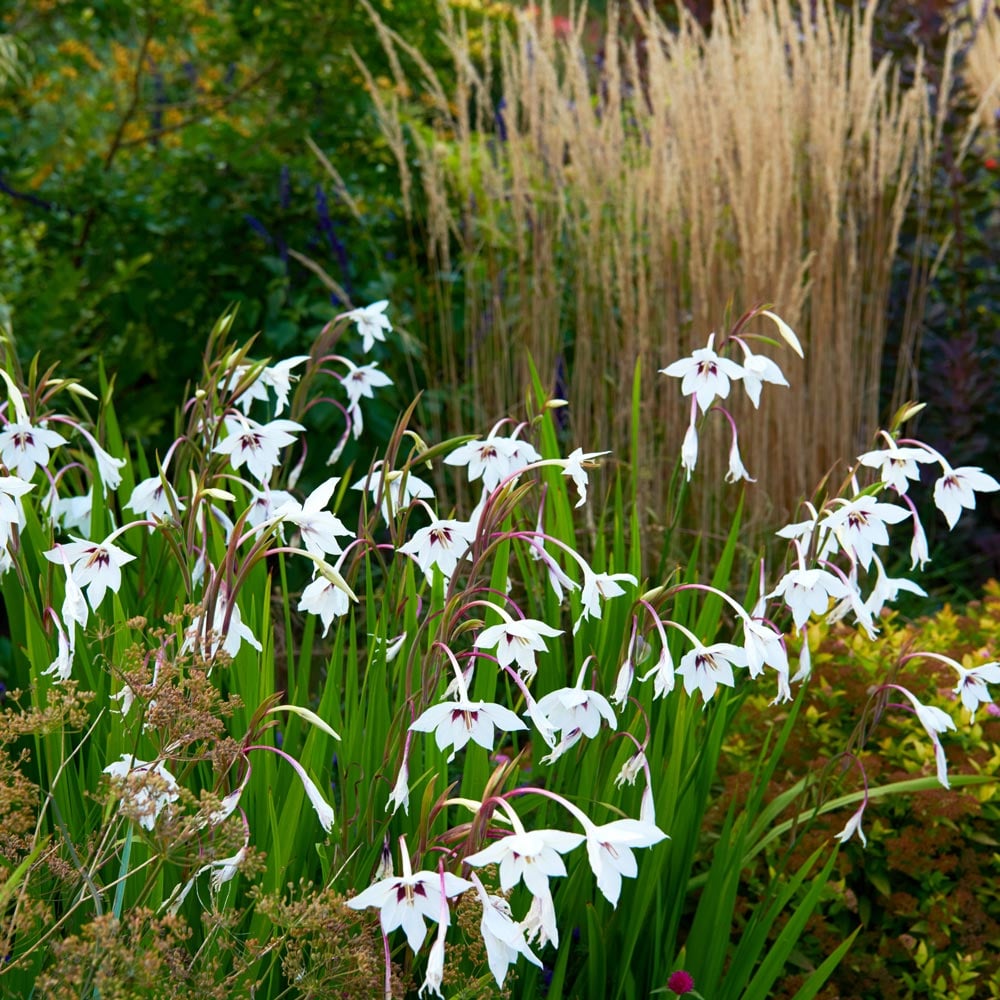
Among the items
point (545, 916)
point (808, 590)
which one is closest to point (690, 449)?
point (808, 590)

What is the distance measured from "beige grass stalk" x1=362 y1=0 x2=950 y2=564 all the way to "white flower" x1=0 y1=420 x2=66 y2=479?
179 centimetres

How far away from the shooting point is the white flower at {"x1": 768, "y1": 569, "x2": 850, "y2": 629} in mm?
1434

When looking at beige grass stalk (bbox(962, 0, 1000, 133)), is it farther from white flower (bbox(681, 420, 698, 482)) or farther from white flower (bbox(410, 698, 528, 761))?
white flower (bbox(410, 698, 528, 761))

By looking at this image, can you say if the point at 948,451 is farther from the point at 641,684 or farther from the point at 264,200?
the point at 641,684

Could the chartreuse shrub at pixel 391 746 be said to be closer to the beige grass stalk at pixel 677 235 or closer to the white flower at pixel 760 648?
the white flower at pixel 760 648

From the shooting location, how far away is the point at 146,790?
118 cm

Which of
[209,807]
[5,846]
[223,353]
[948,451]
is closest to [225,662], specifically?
[209,807]

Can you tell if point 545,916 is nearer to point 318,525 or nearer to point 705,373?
point 318,525

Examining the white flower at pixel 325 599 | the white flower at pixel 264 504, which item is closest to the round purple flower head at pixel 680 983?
the white flower at pixel 325 599

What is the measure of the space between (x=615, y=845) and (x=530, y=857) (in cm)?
8

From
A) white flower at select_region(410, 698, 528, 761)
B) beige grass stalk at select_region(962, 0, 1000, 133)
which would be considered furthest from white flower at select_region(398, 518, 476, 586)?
beige grass stalk at select_region(962, 0, 1000, 133)

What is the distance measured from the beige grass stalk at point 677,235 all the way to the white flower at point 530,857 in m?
2.18

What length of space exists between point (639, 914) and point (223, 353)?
3.60 ft

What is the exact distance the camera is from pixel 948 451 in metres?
4.12
